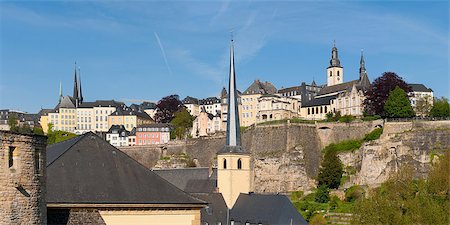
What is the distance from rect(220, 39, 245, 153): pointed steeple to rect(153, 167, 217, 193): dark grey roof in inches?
304

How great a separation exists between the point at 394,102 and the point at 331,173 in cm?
1340

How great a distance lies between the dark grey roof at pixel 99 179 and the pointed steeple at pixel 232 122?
36.5 metres

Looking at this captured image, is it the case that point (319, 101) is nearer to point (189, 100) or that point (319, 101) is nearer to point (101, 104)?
point (189, 100)

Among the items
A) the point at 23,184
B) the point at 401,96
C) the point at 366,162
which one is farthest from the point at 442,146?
the point at 23,184

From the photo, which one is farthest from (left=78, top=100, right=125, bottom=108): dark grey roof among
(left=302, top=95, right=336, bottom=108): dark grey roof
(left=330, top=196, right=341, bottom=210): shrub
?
(left=330, top=196, right=341, bottom=210): shrub

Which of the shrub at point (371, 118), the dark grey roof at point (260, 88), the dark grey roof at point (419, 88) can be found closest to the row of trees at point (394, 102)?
the shrub at point (371, 118)

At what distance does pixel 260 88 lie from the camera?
125 metres

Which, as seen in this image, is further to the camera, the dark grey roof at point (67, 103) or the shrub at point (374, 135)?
the dark grey roof at point (67, 103)

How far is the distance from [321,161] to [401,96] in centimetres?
1236

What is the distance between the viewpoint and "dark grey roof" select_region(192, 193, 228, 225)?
4916 cm

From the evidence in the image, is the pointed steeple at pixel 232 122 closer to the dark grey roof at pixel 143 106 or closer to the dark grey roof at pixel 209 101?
the dark grey roof at pixel 209 101

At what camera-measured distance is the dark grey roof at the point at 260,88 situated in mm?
123812

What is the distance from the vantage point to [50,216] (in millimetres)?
18312

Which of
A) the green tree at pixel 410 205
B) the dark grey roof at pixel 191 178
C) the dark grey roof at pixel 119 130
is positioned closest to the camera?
the green tree at pixel 410 205
